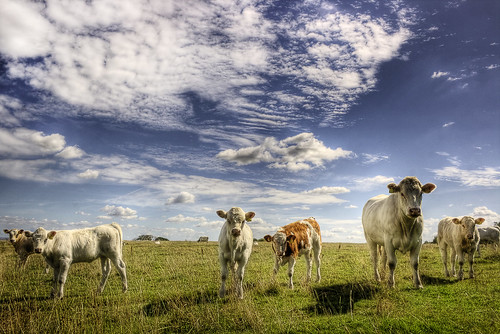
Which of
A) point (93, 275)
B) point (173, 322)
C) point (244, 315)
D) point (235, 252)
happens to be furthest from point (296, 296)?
point (93, 275)

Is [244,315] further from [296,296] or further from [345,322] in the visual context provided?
[296,296]

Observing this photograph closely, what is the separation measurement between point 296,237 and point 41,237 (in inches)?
373

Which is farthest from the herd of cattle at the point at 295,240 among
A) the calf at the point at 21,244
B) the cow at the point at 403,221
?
the calf at the point at 21,244

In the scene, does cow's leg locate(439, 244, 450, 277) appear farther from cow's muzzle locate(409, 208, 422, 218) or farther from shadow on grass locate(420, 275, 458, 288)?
cow's muzzle locate(409, 208, 422, 218)

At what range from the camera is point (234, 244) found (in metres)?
10.2

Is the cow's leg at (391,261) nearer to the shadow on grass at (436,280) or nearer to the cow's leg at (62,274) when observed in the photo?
the shadow on grass at (436,280)

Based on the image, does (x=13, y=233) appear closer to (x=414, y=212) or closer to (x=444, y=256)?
(x=414, y=212)

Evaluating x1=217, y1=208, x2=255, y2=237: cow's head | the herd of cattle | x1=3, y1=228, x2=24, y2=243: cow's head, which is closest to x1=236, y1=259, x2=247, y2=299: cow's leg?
the herd of cattle

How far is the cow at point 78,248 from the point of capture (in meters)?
12.1

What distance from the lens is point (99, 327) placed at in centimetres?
741

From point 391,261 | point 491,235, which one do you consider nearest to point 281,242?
point 391,261

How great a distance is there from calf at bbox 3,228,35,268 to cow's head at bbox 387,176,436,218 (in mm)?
18086

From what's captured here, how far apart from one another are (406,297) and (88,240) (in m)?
11.1

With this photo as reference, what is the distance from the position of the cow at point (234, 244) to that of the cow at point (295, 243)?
171 cm
